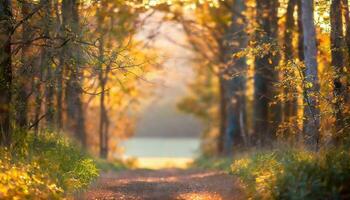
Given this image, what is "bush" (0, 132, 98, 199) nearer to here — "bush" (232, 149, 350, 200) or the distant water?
"bush" (232, 149, 350, 200)

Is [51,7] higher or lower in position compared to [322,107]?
higher

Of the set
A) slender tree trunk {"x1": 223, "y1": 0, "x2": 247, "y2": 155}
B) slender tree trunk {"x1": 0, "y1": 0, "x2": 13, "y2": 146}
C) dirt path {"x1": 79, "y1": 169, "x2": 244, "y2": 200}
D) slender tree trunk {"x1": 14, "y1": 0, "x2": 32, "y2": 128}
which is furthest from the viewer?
slender tree trunk {"x1": 223, "y1": 0, "x2": 247, "y2": 155}

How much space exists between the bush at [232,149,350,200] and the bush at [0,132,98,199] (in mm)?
3516

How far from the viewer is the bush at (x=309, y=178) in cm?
984

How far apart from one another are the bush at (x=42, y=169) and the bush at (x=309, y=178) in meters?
3.52

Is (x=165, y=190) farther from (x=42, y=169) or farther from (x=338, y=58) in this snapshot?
(x=338, y=58)

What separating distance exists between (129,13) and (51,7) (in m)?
12.6

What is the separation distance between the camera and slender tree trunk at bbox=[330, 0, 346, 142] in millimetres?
12977

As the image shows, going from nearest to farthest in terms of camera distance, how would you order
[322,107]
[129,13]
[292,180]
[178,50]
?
[292,180]
[322,107]
[129,13]
[178,50]

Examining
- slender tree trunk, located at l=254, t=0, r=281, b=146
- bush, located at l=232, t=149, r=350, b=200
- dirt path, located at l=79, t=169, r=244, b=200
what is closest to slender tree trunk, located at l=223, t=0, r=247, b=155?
slender tree trunk, located at l=254, t=0, r=281, b=146

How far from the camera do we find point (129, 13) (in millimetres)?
26641

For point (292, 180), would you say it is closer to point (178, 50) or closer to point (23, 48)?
point (23, 48)

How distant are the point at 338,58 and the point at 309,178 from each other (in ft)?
20.2

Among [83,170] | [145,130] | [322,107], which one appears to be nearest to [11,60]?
[83,170]
